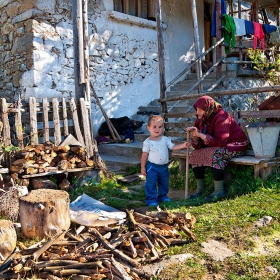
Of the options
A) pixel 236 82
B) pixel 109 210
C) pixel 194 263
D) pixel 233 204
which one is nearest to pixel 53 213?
pixel 109 210

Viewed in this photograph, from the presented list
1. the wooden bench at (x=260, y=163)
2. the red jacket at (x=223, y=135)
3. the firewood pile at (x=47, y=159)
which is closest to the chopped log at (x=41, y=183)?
the firewood pile at (x=47, y=159)

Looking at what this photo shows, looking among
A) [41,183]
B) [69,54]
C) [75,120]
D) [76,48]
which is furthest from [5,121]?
[69,54]

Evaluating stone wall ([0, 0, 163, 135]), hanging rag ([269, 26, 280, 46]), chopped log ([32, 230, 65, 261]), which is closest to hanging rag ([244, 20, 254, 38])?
hanging rag ([269, 26, 280, 46])

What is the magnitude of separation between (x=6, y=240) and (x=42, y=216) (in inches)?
17.7

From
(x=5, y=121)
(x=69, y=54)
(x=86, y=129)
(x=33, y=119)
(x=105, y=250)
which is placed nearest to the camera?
(x=105, y=250)

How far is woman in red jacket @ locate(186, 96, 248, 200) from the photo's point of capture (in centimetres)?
507

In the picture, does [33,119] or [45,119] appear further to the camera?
[45,119]

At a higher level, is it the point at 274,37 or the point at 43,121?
the point at 274,37

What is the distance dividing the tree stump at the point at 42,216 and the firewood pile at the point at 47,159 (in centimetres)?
158

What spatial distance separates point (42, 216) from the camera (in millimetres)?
3830

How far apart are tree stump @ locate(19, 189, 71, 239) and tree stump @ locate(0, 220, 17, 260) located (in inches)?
12.2

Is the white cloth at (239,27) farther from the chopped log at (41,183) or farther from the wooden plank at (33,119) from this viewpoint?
the chopped log at (41,183)

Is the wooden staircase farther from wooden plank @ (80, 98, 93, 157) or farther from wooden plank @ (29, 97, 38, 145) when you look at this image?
wooden plank @ (29, 97, 38, 145)

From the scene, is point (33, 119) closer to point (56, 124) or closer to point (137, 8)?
point (56, 124)
